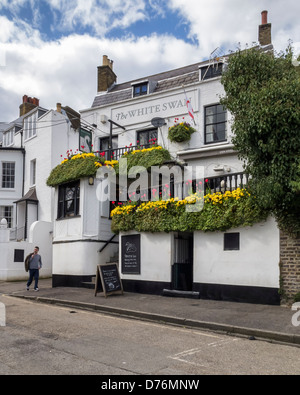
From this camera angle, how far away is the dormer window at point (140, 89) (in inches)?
784

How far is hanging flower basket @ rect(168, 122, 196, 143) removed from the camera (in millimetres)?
17094

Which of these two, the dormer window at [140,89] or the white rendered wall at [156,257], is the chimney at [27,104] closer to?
the dormer window at [140,89]

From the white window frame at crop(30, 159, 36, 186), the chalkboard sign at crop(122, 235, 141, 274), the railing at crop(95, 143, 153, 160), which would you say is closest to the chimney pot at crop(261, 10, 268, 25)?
the railing at crop(95, 143, 153, 160)

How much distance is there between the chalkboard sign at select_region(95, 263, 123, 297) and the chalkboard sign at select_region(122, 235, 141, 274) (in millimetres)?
1124

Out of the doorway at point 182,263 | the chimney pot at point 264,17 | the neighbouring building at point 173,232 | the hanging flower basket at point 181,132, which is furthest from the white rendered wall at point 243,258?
the chimney pot at point 264,17

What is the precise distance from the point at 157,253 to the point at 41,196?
12492mm

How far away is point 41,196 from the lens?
24.5m

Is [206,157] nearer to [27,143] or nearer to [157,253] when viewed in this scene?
[157,253]

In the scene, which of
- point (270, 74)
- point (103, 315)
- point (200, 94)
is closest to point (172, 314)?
point (103, 315)

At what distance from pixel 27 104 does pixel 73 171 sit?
1591 cm

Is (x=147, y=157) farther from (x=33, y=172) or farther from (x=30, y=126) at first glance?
(x=30, y=126)

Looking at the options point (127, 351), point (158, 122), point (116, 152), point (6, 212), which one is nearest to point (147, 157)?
point (158, 122)

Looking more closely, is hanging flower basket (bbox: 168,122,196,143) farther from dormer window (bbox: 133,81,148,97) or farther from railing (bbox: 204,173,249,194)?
railing (bbox: 204,173,249,194)

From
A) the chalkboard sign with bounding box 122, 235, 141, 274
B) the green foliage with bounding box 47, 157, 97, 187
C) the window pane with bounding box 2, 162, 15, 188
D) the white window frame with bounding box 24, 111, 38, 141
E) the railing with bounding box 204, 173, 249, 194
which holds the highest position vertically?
the white window frame with bounding box 24, 111, 38, 141
